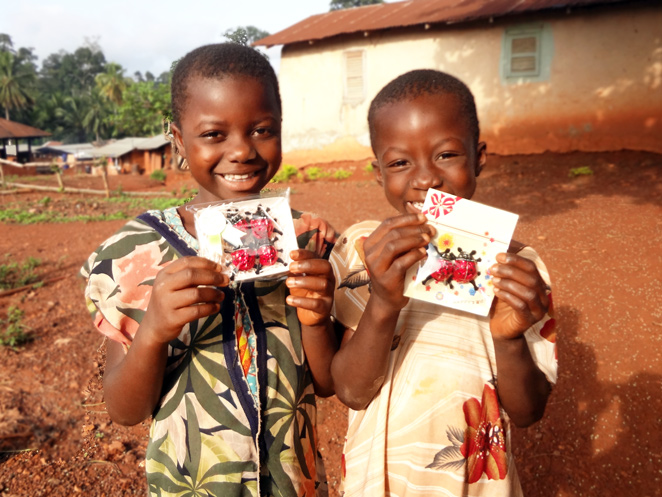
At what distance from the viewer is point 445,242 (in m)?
1.31

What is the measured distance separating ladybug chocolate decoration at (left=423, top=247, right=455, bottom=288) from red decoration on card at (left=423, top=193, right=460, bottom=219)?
103mm

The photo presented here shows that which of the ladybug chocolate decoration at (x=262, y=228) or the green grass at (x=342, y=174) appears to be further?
the green grass at (x=342, y=174)

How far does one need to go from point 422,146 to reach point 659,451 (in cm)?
287

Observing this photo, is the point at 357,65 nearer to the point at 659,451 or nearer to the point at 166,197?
the point at 166,197

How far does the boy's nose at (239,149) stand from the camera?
1384 millimetres

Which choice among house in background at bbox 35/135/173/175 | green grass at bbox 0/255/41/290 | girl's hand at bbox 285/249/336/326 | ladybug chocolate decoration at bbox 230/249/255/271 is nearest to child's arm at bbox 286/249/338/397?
girl's hand at bbox 285/249/336/326

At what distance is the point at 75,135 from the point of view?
2307 inches

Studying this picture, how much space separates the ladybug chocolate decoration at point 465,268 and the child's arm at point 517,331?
81mm

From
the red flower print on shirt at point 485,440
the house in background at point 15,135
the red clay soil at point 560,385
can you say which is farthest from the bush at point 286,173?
the house in background at point 15,135

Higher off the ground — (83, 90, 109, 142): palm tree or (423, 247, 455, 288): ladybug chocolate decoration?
(83, 90, 109, 142): palm tree

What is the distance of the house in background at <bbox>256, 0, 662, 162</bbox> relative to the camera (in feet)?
32.8

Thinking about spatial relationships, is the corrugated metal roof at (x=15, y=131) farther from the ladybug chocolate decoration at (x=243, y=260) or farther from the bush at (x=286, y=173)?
the ladybug chocolate decoration at (x=243, y=260)

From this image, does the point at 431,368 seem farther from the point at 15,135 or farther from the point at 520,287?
the point at 15,135

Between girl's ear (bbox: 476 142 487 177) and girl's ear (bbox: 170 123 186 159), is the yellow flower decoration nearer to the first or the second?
girl's ear (bbox: 476 142 487 177)
